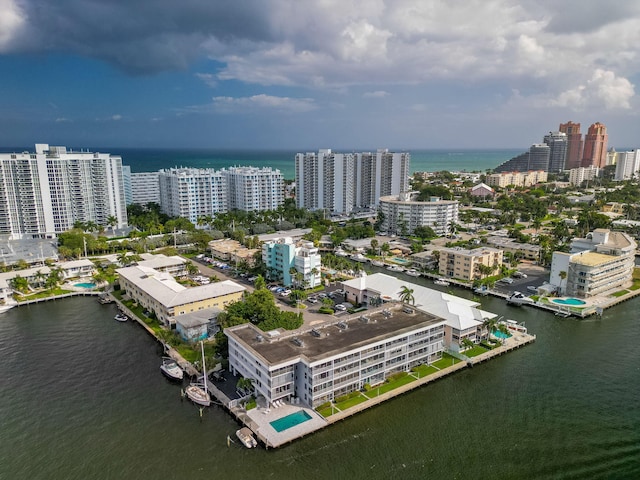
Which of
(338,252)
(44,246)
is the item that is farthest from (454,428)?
(44,246)

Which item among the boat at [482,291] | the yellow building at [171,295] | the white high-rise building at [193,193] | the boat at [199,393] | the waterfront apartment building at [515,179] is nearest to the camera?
the boat at [199,393]

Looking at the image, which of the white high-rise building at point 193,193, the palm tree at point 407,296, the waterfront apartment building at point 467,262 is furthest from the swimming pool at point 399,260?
the white high-rise building at point 193,193

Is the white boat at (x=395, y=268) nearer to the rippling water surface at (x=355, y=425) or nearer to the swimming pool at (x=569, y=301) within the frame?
the swimming pool at (x=569, y=301)

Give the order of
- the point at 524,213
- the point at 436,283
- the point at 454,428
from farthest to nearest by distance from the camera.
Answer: the point at 524,213 → the point at 436,283 → the point at 454,428

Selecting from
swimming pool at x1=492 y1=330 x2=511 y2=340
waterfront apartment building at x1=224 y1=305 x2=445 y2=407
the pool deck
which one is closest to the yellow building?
waterfront apartment building at x1=224 y1=305 x2=445 y2=407

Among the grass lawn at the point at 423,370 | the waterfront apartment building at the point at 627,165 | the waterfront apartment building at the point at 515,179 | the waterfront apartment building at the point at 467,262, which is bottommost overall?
the grass lawn at the point at 423,370

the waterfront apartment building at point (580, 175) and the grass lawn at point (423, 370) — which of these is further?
the waterfront apartment building at point (580, 175)

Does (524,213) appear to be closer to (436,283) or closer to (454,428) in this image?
(436,283)

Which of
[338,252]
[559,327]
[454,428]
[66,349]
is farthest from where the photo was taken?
[338,252]
